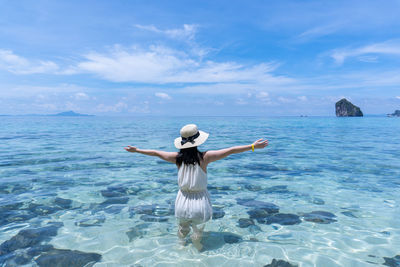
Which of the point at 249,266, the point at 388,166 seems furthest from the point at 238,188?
the point at 388,166

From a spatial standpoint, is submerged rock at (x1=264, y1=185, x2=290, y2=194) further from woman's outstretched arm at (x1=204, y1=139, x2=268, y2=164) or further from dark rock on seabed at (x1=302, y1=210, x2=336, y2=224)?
woman's outstretched arm at (x1=204, y1=139, x2=268, y2=164)

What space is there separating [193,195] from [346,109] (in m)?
209

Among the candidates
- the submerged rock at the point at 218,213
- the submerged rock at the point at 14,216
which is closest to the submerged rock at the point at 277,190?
the submerged rock at the point at 218,213

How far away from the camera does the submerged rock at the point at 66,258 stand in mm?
5066

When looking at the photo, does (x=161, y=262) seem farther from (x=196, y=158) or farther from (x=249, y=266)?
(x=196, y=158)

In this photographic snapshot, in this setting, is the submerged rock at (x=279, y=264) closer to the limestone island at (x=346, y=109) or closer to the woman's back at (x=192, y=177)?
the woman's back at (x=192, y=177)

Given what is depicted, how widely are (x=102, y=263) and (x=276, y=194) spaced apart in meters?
6.43

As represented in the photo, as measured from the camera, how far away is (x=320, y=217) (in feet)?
24.1

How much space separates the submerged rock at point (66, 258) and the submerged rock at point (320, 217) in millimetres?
5451

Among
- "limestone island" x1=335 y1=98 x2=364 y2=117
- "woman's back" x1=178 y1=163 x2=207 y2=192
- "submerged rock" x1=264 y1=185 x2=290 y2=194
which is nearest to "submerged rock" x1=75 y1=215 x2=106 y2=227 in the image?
"woman's back" x1=178 y1=163 x2=207 y2=192

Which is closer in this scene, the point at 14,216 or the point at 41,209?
the point at 14,216

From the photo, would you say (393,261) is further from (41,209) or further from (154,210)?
(41,209)

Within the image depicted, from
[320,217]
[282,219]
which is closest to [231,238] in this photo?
[282,219]

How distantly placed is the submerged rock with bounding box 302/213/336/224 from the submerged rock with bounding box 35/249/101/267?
5.45 metres
